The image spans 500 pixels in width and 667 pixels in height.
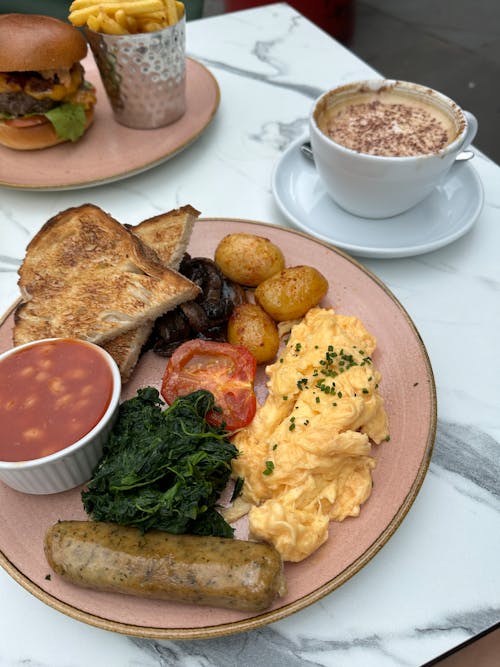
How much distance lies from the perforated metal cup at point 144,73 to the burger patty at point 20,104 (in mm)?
376

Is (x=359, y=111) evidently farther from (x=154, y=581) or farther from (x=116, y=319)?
(x=154, y=581)

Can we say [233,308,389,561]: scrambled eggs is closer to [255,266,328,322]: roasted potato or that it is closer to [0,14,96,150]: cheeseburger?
Answer: [255,266,328,322]: roasted potato

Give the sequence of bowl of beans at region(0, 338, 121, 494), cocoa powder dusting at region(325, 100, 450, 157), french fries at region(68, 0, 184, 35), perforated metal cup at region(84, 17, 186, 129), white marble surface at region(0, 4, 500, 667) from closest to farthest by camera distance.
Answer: white marble surface at region(0, 4, 500, 667) < bowl of beans at region(0, 338, 121, 494) < cocoa powder dusting at region(325, 100, 450, 157) < french fries at region(68, 0, 184, 35) < perforated metal cup at region(84, 17, 186, 129)

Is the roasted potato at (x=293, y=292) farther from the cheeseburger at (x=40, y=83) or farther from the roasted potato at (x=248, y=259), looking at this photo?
the cheeseburger at (x=40, y=83)

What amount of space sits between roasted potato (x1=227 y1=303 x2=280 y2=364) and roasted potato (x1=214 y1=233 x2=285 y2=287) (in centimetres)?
19

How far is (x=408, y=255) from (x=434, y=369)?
555 mm

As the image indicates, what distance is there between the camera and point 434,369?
2.19 metres

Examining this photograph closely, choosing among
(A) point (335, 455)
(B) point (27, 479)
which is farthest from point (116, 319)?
(A) point (335, 455)

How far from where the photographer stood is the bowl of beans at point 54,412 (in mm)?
1668

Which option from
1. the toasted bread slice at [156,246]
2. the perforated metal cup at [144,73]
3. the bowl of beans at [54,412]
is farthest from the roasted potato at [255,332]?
the perforated metal cup at [144,73]

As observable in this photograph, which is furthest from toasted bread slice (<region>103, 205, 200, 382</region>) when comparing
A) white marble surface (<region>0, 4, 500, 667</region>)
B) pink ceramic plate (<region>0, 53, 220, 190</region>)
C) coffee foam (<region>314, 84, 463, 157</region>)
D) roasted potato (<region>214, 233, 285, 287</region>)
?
coffee foam (<region>314, 84, 463, 157</region>)

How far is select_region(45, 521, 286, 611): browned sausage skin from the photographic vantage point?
4.64 ft

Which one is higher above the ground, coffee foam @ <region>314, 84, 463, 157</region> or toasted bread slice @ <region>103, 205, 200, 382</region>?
coffee foam @ <region>314, 84, 463, 157</region>

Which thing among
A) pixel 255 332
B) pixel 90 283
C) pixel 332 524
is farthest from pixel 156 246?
pixel 332 524
